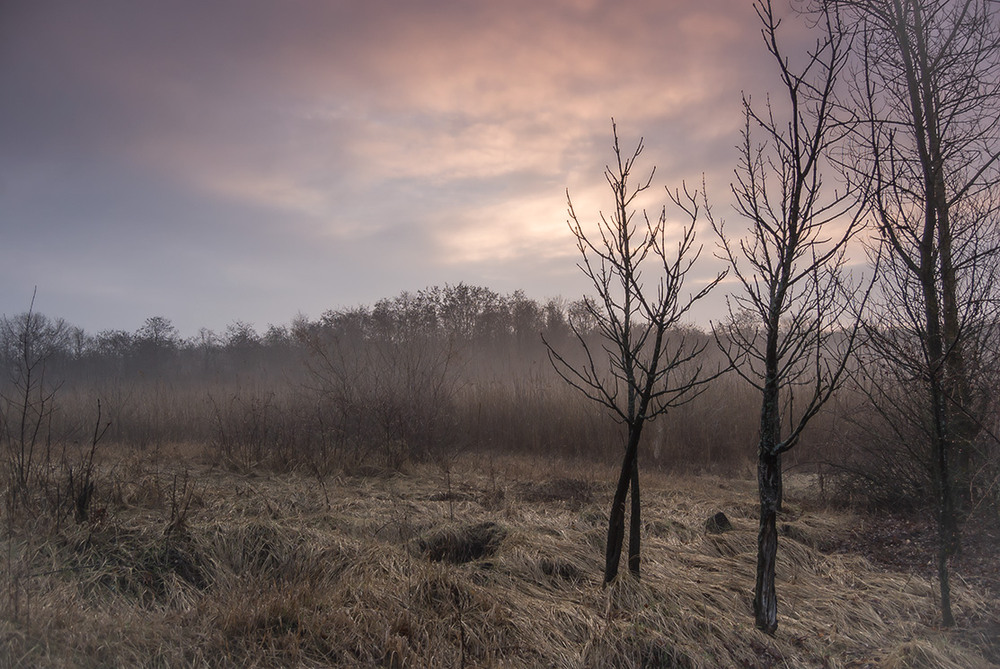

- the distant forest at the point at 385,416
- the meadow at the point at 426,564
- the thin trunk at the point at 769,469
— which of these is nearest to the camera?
the thin trunk at the point at 769,469

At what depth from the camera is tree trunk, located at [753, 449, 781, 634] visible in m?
3.17

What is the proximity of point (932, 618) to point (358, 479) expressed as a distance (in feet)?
21.3

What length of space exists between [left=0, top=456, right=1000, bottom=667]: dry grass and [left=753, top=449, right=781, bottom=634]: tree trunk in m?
0.13

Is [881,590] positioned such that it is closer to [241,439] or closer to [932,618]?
Answer: [932,618]

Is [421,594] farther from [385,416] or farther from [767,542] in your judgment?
[385,416]

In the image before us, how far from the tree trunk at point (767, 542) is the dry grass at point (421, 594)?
130mm

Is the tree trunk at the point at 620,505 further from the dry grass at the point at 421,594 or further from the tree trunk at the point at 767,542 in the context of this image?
the tree trunk at the point at 767,542

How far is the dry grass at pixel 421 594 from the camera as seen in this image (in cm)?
324

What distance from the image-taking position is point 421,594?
147 inches

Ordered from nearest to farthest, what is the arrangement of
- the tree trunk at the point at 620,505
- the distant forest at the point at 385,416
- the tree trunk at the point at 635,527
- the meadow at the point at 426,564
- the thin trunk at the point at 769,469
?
the thin trunk at the point at 769,469 < the meadow at the point at 426,564 < the tree trunk at the point at 620,505 < the tree trunk at the point at 635,527 < the distant forest at the point at 385,416

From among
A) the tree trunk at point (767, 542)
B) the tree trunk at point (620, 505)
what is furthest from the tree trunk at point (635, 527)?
the tree trunk at point (767, 542)

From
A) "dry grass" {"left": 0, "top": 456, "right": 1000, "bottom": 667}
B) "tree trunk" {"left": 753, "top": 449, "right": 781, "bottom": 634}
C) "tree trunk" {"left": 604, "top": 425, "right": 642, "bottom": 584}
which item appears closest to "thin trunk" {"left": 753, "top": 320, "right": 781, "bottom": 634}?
"tree trunk" {"left": 753, "top": 449, "right": 781, "bottom": 634}

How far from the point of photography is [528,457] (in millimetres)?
11539

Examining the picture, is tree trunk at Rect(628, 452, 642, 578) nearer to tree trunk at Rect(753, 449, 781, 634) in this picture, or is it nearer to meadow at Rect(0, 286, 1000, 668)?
meadow at Rect(0, 286, 1000, 668)
